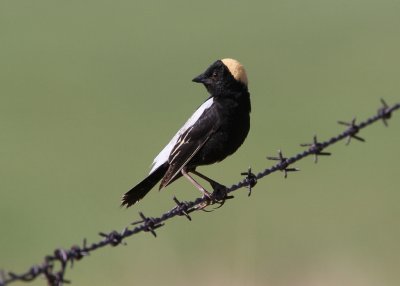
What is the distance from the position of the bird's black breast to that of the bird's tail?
0.28 m

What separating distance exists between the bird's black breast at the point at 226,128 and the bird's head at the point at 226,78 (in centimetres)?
7

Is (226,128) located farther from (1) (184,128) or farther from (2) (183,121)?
(2) (183,121)

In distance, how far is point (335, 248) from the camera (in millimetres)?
12555

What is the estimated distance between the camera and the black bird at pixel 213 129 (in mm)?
6262

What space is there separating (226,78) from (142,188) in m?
0.87

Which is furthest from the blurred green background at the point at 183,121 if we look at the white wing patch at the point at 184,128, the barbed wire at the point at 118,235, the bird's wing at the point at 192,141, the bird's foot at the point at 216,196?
the barbed wire at the point at 118,235

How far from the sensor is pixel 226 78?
6.45m

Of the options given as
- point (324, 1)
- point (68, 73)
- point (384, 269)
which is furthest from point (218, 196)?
point (324, 1)

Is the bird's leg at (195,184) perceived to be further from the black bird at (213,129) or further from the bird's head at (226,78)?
the bird's head at (226,78)

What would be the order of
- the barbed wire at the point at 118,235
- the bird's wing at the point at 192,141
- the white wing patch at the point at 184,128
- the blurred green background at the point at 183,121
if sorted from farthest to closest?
the blurred green background at the point at 183,121, the white wing patch at the point at 184,128, the bird's wing at the point at 192,141, the barbed wire at the point at 118,235

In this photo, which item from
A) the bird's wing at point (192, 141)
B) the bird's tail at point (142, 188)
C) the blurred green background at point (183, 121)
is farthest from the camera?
the blurred green background at point (183, 121)

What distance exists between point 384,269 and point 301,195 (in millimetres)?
4155

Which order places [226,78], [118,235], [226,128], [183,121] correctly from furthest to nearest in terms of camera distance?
[183,121], [226,78], [226,128], [118,235]

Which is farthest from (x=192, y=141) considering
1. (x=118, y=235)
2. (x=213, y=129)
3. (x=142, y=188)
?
(x=118, y=235)
